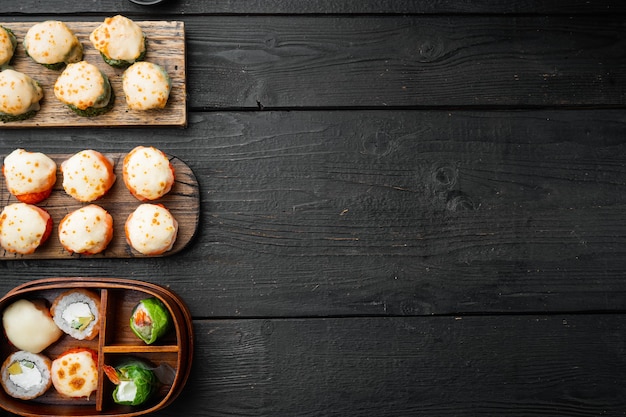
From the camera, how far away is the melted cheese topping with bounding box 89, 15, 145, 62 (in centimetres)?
173

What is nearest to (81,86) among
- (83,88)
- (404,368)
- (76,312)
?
(83,88)

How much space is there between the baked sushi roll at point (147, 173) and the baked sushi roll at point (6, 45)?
0.46 m

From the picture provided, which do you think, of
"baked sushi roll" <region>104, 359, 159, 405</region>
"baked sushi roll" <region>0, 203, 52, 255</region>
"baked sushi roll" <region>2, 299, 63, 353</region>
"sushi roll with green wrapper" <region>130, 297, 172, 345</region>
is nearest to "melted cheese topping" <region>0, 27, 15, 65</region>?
"baked sushi roll" <region>0, 203, 52, 255</region>

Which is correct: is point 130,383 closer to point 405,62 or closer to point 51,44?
point 51,44

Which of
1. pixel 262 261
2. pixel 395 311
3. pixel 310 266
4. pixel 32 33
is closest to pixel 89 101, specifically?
pixel 32 33

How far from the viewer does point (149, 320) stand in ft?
5.48

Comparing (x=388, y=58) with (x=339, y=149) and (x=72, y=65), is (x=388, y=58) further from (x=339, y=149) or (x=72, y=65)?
(x=72, y=65)

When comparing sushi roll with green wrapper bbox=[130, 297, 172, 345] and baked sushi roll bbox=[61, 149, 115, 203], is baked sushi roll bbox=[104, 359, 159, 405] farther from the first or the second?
baked sushi roll bbox=[61, 149, 115, 203]

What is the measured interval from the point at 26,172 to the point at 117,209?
0.87 ft

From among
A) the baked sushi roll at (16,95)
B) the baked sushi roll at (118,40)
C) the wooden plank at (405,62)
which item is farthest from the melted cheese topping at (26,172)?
the wooden plank at (405,62)

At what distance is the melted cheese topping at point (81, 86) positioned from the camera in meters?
1.71

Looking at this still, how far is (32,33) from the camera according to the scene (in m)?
1.74

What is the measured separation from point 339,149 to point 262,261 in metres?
0.42

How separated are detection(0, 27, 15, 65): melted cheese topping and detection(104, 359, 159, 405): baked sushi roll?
0.93 meters
